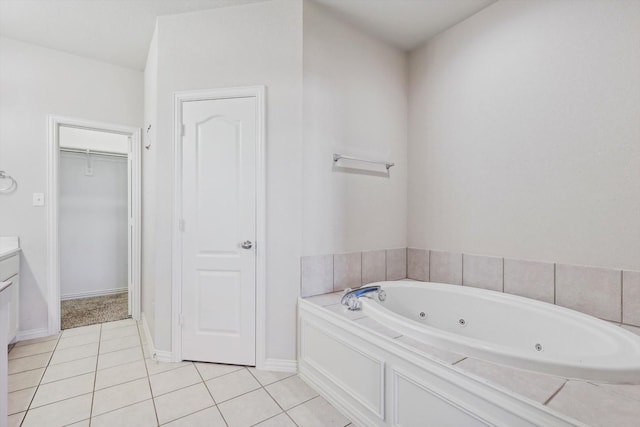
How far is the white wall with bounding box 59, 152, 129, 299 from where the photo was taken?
362cm

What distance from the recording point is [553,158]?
1.75 meters

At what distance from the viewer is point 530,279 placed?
1853 mm

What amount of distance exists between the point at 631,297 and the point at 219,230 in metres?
2.37

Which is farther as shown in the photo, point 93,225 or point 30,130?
point 93,225

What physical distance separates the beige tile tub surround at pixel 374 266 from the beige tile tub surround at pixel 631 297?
141 centimetres

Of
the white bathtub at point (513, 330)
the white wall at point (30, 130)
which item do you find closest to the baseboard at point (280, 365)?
the white bathtub at point (513, 330)

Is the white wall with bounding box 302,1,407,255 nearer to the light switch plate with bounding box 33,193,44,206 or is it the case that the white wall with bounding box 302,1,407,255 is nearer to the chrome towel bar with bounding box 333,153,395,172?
the chrome towel bar with bounding box 333,153,395,172

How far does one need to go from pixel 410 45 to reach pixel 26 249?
147 inches

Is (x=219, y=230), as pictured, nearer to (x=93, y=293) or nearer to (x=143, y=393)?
A: (x=143, y=393)

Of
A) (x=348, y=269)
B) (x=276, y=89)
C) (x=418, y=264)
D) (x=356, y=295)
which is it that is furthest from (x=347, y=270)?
(x=276, y=89)

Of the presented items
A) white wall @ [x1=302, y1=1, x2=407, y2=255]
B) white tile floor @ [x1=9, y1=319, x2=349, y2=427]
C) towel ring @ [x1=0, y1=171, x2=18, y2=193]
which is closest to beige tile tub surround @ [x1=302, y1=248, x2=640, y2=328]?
white wall @ [x1=302, y1=1, x2=407, y2=255]

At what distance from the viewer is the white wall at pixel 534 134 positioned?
1.52 meters

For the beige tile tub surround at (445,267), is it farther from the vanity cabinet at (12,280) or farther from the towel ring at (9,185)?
the towel ring at (9,185)

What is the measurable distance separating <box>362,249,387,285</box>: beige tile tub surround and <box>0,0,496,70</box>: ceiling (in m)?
1.78
